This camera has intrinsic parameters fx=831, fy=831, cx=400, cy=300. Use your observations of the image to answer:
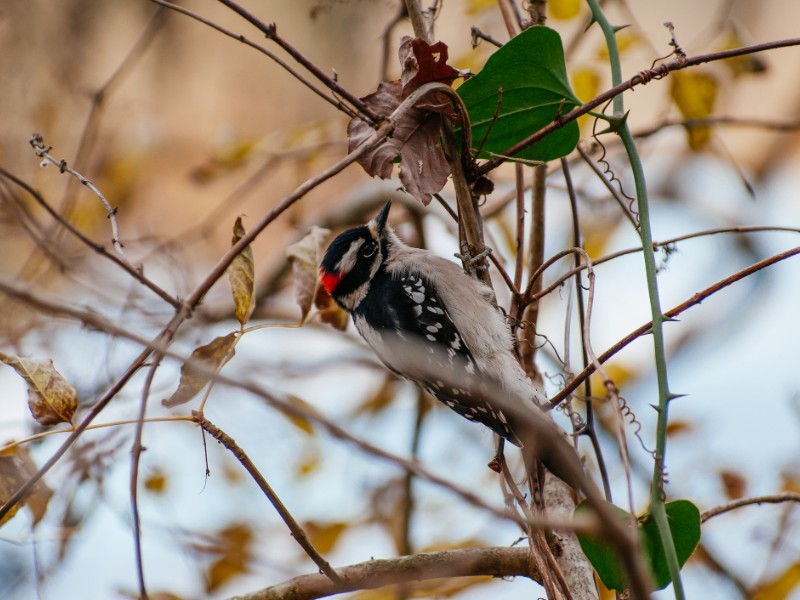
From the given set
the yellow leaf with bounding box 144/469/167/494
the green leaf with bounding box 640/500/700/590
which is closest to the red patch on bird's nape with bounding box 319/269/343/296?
the yellow leaf with bounding box 144/469/167/494

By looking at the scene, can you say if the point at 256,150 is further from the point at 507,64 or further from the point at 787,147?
the point at 787,147

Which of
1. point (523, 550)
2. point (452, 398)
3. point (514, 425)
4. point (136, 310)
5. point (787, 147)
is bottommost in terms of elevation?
point (523, 550)

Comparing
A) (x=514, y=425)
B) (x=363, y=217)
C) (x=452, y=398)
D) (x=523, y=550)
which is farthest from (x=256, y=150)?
(x=523, y=550)

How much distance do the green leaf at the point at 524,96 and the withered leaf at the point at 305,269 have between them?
578mm

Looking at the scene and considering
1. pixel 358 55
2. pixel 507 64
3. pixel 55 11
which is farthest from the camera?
pixel 358 55

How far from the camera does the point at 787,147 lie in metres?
8.34

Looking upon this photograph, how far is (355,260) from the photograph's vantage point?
3.57 metres

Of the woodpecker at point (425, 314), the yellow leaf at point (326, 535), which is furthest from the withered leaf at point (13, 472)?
the yellow leaf at point (326, 535)

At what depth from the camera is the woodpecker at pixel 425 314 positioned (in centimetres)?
297

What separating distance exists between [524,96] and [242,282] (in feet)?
2.72

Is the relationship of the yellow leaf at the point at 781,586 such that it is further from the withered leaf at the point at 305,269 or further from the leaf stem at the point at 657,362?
the withered leaf at the point at 305,269

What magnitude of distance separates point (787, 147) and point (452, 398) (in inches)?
265

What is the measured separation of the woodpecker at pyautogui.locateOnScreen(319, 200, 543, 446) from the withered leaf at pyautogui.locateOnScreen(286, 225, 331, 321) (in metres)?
0.52

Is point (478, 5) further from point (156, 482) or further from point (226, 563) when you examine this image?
point (226, 563)
